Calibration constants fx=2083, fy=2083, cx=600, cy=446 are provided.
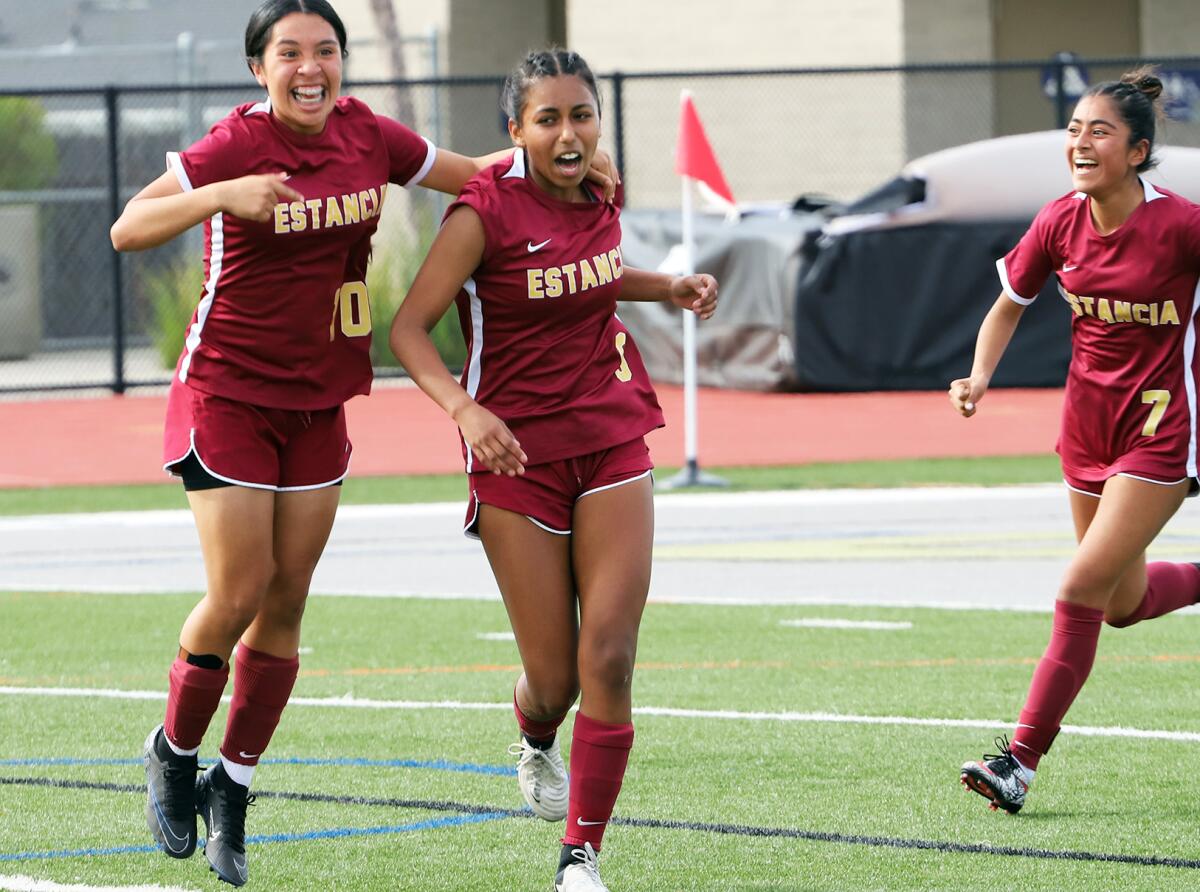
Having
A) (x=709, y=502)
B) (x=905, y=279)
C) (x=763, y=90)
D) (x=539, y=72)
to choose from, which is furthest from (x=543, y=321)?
(x=763, y=90)

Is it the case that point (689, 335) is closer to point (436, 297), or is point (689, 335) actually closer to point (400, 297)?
point (400, 297)

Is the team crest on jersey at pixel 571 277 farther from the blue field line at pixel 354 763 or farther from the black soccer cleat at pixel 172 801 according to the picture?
the blue field line at pixel 354 763

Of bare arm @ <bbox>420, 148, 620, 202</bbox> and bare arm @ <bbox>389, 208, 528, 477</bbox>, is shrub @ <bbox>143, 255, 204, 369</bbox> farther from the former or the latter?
bare arm @ <bbox>389, 208, 528, 477</bbox>

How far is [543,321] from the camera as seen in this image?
5445 mm

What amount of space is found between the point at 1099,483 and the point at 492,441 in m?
2.27

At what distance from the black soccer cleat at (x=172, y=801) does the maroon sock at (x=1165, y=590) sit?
3064 millimetres

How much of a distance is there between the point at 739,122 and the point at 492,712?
2193 cm

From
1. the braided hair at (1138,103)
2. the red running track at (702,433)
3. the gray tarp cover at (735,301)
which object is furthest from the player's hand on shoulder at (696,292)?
the gray tarp cover at (735,301)

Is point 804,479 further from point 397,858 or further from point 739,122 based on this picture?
point 739,122

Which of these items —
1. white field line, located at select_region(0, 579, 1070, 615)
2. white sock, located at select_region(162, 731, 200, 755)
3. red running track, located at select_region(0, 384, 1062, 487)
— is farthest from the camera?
red running track, located at select_region(0, 384, 1062, 487)

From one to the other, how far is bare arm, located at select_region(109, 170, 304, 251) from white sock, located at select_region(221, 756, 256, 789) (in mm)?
1416

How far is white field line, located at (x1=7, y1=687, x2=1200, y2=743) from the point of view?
7203 millimetres

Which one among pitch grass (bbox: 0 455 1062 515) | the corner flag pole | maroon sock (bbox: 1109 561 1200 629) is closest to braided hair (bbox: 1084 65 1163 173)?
maroon sock (bbox: 1109 561 1200 629)

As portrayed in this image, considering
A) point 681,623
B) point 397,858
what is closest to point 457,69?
point 681,623
